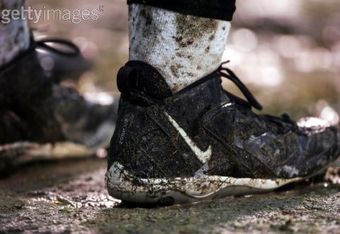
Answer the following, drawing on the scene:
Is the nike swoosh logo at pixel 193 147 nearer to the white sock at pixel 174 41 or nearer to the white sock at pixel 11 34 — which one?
the white sock at pixel 174 41

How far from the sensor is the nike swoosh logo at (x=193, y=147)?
85.1 inches

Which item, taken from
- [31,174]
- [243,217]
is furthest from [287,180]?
[31,174]

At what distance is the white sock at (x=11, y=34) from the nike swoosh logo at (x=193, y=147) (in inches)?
36.1

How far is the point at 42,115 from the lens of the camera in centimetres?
306

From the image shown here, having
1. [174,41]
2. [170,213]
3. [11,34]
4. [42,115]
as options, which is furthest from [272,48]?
[170,213]

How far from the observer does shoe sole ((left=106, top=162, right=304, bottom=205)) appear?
7.04 feet

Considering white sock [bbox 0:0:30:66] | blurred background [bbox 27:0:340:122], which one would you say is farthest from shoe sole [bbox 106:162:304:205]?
blurred background [bbox 27:0:340:122]

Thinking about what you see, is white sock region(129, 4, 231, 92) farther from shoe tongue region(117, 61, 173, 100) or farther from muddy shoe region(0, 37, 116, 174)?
muddy shoe region(0, 37, 116, 174)

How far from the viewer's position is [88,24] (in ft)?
23.8

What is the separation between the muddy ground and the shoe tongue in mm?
384

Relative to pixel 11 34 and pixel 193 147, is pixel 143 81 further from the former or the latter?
pixel 11 34

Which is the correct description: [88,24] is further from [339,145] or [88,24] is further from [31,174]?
[339,145]

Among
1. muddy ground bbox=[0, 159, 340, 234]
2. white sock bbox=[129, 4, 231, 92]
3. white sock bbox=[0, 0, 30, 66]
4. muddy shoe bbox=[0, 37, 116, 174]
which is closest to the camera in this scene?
muddy ground bbox=[0, 159, 340, 234]

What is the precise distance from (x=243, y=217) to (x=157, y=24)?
2.22ft
